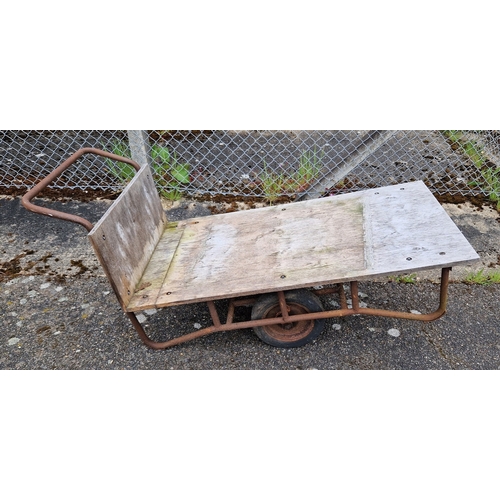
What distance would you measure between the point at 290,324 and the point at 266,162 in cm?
243

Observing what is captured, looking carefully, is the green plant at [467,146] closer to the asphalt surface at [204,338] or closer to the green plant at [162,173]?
the asphalt surface at [204,338]

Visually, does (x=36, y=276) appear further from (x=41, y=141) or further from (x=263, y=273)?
(x=41, y=141)

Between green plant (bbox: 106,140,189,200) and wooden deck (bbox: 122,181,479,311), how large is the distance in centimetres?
119

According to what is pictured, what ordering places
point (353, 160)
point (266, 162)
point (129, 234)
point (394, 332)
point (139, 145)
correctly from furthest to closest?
point (266, 162)
point (139, 145)
point (353, 160)
point (394, 332)
point (129, 234)

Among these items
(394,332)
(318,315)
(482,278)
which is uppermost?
(318,315)

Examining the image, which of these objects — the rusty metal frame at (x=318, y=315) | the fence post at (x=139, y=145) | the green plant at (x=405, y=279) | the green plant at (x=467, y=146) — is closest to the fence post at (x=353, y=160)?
the green plant at (x=405, y=279)

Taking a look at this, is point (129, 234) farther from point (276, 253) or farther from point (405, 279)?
point (405, 279)

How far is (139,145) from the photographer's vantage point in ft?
13.4

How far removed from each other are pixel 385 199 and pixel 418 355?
3.15ft

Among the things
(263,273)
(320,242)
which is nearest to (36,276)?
(263,273)

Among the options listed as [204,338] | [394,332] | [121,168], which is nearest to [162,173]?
[121,168]

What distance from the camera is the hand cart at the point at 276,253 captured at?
2.37 meters

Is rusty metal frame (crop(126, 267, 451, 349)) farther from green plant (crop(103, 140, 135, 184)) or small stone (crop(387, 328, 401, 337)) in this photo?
green plant (crop(103, 140, 135, 184))

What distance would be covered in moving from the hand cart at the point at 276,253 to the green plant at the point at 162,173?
1.23 m
